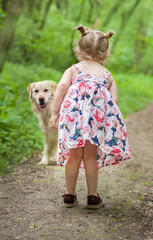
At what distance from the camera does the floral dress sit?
280 cm

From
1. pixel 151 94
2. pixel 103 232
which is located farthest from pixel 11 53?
pixel 103 232

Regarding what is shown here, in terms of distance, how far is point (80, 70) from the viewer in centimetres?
298

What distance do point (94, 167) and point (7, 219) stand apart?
34.8 inches

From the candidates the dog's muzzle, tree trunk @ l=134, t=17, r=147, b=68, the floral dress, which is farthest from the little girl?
tree trunk @ l=134, t=17, r=147, b=68

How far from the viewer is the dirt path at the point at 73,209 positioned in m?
2.44

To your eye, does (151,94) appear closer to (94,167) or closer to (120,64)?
(120,64)

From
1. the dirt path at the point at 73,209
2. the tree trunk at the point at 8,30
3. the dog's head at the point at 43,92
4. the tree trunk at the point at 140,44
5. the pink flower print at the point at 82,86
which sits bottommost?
the dirt path at the point at 73,209

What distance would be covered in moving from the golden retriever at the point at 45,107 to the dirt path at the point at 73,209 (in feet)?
1.09

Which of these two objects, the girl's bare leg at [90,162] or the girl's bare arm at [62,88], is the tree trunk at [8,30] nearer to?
the girl's bare arm at [62,88]

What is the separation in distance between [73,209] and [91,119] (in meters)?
0.86

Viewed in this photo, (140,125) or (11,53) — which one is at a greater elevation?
(11,53)

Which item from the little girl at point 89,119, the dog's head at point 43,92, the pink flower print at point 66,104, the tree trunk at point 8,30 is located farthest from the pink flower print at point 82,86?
the tree trunk at point 8,30

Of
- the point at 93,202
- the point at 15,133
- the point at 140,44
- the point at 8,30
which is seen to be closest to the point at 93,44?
the point at 93,202

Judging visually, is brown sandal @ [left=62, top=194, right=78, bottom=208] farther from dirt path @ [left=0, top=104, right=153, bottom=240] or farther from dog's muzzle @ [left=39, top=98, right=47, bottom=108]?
dog's muzzle @ [left=39, top=98, right=47, bottom=108]
